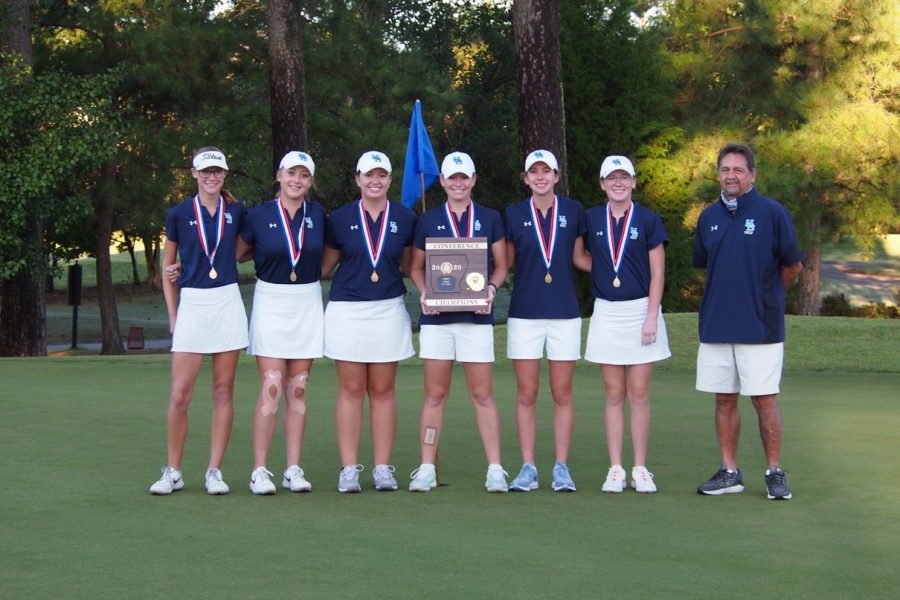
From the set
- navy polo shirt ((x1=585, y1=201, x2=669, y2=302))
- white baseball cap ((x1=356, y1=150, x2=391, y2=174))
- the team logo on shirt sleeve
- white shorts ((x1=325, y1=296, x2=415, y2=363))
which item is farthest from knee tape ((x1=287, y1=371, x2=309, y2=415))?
the team logo on shirt sleeve

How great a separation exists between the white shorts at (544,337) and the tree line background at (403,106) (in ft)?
44.6

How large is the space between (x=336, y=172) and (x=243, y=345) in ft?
71.3

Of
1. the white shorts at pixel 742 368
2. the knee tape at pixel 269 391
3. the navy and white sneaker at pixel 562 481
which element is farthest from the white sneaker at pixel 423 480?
the white shorts at pixel 742 368

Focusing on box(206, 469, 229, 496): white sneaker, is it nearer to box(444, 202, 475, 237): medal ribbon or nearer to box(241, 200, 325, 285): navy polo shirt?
box(241, 200, 325, 285): navy polo shirt

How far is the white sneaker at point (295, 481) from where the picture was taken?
24.4 feet

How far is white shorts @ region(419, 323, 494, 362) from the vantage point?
297 inches

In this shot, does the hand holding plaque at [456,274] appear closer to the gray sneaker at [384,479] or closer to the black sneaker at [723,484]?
the gray sneaker at [384,479]

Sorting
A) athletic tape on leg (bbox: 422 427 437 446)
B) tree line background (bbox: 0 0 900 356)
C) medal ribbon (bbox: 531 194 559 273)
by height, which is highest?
tree line background (bbox: 0 0 900 356)

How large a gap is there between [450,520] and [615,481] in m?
1.21

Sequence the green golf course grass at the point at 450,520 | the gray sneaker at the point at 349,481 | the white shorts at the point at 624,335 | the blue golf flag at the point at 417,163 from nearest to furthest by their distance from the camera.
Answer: the green golf course grass at the point at 450,520, the gray sneaker at the point at 349,481, the white shorts at the point at 624,335, the blue golf flag at the point at 417,163

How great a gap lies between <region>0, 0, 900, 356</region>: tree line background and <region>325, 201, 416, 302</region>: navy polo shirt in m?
13.4

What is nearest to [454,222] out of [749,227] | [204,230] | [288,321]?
[288,321]

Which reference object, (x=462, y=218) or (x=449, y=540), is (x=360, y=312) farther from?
(x=449, y=540)

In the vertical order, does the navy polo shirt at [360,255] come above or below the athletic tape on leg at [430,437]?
above
